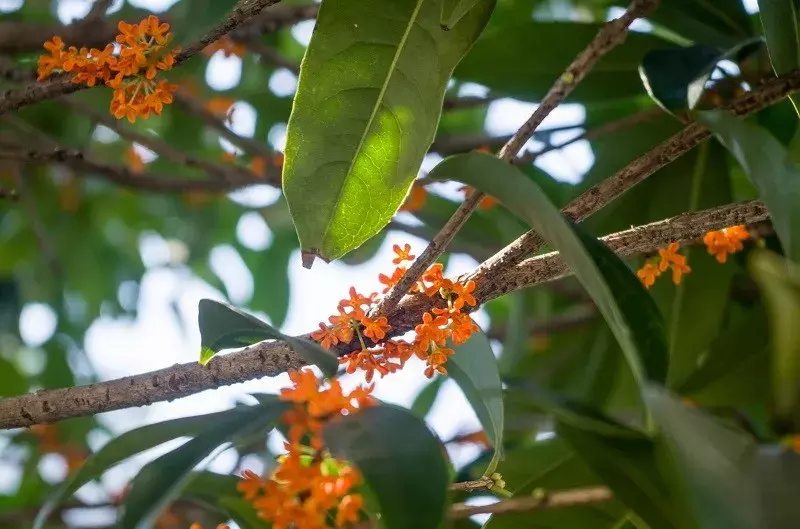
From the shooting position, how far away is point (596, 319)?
1.82 m

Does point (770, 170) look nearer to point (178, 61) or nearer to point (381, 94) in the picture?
point (381, 94)

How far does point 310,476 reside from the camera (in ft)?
2.31

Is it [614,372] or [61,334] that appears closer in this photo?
[614,372]

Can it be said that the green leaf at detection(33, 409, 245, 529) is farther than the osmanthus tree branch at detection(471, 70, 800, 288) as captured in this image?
No

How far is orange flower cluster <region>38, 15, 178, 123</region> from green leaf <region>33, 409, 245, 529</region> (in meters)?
0.39

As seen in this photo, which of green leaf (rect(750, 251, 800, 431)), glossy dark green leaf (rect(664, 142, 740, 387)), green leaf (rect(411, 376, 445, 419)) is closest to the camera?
green leaf (rect(750, 251, 800, 431))

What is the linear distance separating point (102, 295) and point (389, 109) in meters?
1.78

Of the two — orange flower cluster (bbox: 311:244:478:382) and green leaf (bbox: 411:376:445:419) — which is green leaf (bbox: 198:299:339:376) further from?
green leaf (bbox: 411:376:445:419)

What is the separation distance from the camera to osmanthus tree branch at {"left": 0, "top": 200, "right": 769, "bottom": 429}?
0.86 meters

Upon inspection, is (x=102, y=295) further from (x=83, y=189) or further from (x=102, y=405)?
(x=102, y=405)

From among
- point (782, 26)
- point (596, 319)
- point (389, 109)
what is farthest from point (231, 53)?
point (782, 26)

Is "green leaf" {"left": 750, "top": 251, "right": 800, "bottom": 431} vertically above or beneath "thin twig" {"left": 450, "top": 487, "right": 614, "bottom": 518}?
above

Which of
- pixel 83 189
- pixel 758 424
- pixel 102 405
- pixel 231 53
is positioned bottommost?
pixel 758 424

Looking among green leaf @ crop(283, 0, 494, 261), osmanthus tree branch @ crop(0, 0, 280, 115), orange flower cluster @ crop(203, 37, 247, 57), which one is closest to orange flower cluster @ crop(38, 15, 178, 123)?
osmanthus tree branch @ crop(0, 0, 280, 115)
